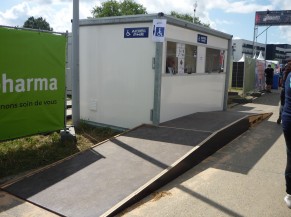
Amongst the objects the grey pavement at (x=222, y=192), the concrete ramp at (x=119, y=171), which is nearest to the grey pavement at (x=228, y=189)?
the grey pavement at (x=222, y=192)

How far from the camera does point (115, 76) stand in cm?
801

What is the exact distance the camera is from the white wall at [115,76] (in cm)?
757

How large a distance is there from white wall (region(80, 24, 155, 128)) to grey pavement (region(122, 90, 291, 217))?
2226 millimetres

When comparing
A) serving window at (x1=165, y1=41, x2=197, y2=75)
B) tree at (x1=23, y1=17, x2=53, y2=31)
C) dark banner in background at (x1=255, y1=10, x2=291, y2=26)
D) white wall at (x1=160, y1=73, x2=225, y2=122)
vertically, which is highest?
tree at (x1=23, y1=17, x2=53, y2=31)

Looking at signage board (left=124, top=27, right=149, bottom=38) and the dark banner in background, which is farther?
the dark banner in background

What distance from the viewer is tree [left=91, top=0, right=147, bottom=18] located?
2114 inches

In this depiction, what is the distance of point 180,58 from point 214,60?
2.66m

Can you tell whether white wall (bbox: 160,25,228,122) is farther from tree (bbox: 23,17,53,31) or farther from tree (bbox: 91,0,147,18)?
tree (bbox: 23,17,53,31)

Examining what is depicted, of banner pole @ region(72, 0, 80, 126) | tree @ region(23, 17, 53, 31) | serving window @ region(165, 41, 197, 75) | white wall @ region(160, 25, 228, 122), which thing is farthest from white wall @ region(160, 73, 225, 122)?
tree @ region(23, 17, 53, 31)

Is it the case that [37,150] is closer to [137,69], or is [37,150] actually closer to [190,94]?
[137,69]

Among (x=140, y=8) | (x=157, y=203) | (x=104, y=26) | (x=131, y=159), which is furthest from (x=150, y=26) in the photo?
(x=140, y=8)

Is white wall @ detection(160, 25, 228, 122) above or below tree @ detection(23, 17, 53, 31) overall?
below

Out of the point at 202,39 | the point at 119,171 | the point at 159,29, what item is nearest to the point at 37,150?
the point at 119,171

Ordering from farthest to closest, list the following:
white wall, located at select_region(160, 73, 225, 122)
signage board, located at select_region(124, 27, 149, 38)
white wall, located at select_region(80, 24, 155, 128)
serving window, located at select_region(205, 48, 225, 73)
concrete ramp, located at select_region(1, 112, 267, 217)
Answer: serving window, located at select_region(205, 48, 225, 73) → white wall, located at select_region(160, 73, 225, 122) → white wall, located at select_region(80, 24, 155, 128) → signage board, located at select_region(124, 27, 149, 38) → concrete ramp, located at select_region(1, 112, 267, 217)
